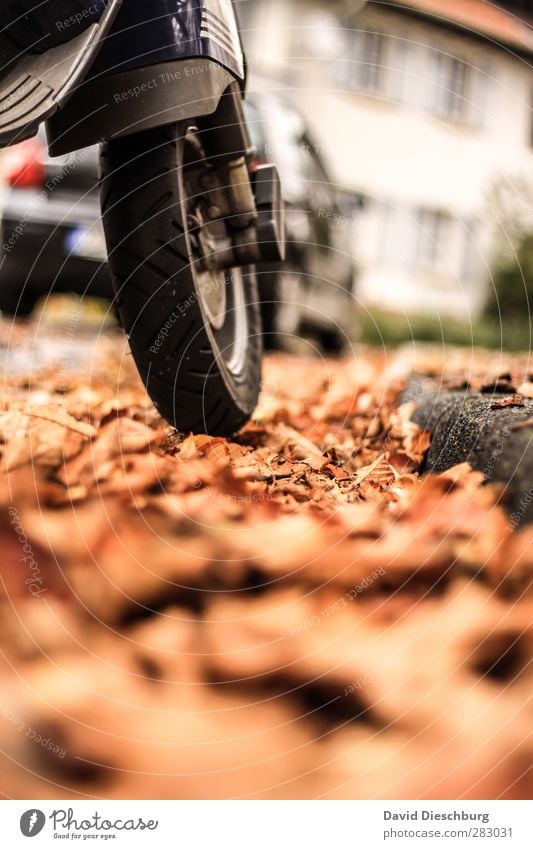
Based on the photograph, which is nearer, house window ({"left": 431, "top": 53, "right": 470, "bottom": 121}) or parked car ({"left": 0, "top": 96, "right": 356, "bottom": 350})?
parked car ({"left": 0, "top": 96, "right": 356, "bottom": 350})

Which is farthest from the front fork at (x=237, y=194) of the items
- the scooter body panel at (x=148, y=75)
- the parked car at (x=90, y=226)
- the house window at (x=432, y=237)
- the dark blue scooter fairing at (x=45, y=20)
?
the house window at (x=432, y=237)

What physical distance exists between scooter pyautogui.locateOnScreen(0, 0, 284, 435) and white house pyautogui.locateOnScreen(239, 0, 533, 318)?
14.7m

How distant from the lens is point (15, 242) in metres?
5.75

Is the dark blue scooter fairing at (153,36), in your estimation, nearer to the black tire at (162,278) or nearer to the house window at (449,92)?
the black tire at (162,278)

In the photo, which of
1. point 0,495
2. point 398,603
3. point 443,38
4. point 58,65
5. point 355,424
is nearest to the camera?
point 398,603

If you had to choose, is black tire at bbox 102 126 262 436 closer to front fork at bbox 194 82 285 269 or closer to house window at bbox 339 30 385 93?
front fork at bbox 194 82 285 269

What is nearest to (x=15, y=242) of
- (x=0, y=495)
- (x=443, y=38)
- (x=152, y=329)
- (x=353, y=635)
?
(x=152, y=329)

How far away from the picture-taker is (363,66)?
723 inches

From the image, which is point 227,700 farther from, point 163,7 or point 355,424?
point 355,424

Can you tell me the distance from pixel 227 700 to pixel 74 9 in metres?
1.17

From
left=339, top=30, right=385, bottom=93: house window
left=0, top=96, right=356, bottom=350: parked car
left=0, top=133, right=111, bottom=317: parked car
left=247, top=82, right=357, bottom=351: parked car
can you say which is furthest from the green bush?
left=0, top=133, right=111, bottom=317: parked car

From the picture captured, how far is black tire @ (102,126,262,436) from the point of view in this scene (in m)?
1.81

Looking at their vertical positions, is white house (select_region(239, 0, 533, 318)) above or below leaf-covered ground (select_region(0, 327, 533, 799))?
above

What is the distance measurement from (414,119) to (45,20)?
59.4 ft
